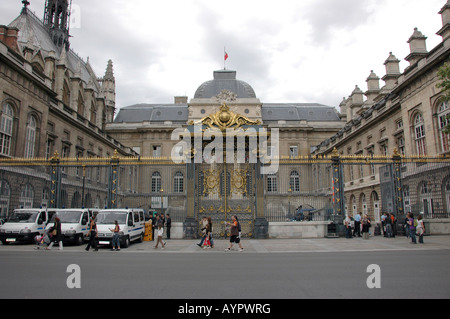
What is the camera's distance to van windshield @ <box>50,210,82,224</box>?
53.0 feet

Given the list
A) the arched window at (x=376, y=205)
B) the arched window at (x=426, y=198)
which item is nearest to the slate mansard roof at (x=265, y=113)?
the arched window at (x=376, y=205)

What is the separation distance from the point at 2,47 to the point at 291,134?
4129 cm

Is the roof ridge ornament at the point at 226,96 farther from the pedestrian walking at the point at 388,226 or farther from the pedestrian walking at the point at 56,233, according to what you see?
the pedestrian walking at the point at 56,233

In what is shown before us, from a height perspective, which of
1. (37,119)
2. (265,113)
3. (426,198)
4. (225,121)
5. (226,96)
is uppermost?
(226,96)

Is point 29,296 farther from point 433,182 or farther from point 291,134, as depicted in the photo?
point 291,134

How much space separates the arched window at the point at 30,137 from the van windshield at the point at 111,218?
13290mm

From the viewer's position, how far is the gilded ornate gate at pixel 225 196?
17547 millimetres

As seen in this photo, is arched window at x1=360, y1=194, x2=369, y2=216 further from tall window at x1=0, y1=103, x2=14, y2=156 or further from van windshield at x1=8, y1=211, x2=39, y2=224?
tall window at x1=0, y1=103, x2=14, y2=156

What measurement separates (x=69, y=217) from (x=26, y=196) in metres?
7.95

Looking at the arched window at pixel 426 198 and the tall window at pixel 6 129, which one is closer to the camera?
the arched window at pixel 426 198

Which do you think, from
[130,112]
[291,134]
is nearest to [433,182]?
[291,134]

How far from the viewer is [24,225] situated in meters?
15.7

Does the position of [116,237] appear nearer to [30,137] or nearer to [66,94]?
[30,137]

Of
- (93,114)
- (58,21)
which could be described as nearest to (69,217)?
(93,114)
